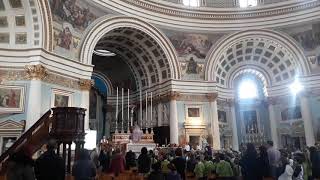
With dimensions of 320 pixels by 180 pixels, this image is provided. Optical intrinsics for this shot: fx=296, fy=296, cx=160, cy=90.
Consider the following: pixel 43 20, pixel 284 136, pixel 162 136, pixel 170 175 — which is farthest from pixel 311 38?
pixel 170 175

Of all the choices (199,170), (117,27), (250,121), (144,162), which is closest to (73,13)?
(117,27)

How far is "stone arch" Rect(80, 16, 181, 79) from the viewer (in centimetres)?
1773

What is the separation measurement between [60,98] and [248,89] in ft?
57.0

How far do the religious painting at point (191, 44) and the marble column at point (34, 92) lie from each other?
10.7 meters

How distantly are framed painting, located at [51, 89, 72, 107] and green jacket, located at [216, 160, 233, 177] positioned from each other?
10.1 m

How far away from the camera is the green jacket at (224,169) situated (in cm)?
847

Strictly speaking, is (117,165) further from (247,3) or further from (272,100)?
(247,3)

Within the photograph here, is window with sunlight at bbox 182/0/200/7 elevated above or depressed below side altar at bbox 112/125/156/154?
above

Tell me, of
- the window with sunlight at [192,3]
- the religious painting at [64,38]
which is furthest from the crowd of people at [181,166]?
the window with sunlight at [192,3]

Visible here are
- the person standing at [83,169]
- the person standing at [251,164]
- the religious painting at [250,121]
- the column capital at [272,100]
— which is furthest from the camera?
the religious painting at [250,121]

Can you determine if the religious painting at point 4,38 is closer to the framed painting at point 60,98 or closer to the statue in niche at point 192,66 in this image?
the framed painting at point 60,98

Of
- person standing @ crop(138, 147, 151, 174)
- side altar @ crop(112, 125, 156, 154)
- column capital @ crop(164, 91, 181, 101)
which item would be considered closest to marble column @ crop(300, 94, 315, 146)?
column capital @ crop(164, 91, 181, 101)

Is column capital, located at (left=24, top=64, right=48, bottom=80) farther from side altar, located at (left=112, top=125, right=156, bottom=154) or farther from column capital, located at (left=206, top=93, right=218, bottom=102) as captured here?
column capital, located at (left=206, top=93, right=218, bottom=102)

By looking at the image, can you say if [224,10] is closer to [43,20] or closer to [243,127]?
[243,127]
